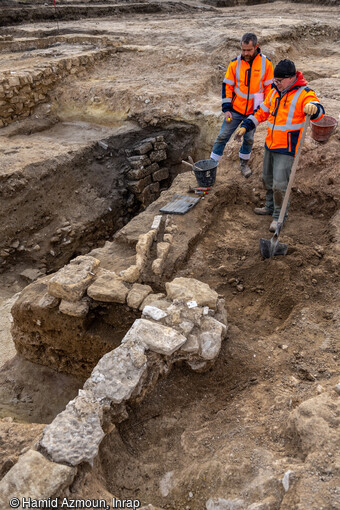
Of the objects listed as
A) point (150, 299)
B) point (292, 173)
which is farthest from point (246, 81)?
point (150, 299)

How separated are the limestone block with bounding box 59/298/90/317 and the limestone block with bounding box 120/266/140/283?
0.44 metres

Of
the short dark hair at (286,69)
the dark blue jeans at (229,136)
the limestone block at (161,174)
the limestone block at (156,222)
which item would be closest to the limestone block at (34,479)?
the limestone block at (156,222)

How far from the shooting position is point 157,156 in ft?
25.3

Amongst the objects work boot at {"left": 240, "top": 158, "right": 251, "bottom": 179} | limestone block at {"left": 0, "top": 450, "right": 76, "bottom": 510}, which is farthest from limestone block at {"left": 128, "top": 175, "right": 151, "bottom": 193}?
limestone block at {"left": 0, "top": 450, "right": 76, "bottom": 510}

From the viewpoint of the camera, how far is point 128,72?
9305 mm

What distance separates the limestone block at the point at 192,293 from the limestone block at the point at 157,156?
180 inches

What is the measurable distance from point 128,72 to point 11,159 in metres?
4.17

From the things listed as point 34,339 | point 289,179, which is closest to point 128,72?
point 289,179

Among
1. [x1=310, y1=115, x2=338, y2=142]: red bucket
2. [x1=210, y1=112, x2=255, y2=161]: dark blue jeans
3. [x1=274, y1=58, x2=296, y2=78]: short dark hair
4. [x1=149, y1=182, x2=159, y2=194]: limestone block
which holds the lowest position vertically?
[x1=149, y1=182, x2=159, y2=194]: limestone block

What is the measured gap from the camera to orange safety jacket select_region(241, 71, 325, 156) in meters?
3.93

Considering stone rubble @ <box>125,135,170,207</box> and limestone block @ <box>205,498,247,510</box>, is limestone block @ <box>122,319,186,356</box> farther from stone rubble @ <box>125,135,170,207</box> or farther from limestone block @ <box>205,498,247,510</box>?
stone rubble @ <box>125,135,170,207</box>

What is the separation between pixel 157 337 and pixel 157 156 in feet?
17.6

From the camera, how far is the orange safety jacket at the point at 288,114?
3.93 meters

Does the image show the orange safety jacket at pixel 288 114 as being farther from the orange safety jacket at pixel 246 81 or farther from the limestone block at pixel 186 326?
the limestone block at pixel 186 326
